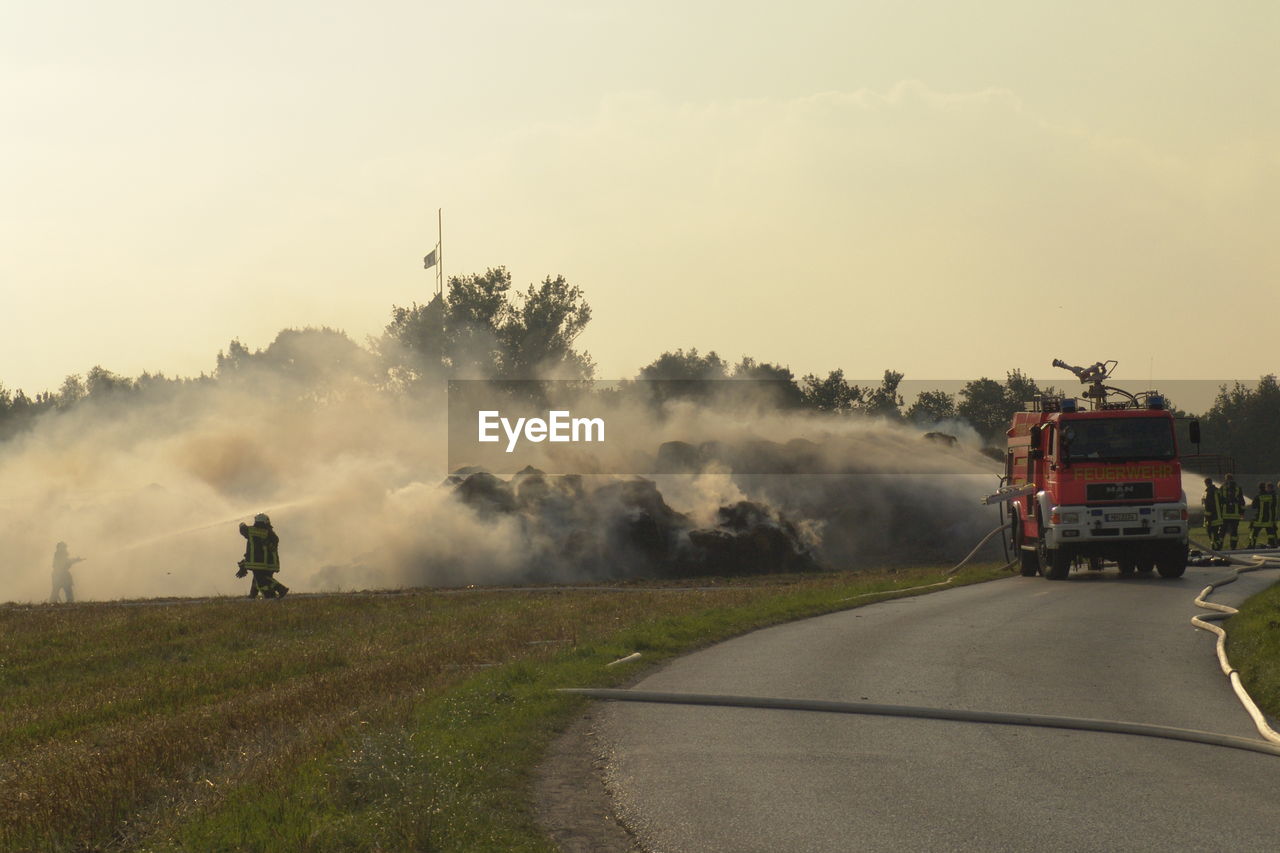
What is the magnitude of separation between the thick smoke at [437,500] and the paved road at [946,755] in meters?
25.5

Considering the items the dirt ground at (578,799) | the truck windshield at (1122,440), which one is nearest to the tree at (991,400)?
the truck windshield at (1122,440)

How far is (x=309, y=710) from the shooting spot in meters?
12.7

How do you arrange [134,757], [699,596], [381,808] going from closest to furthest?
[381,808] → [134,757] → [699,596]

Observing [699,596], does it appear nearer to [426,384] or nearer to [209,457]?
[209,457]

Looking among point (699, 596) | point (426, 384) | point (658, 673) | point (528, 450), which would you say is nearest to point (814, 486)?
point (528, 450)

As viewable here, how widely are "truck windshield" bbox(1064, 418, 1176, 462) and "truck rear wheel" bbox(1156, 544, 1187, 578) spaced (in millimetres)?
2062

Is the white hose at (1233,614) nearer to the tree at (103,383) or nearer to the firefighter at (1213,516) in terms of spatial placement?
the firefighter at (1213,516)

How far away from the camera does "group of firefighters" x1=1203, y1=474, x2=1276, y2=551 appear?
1385 inches

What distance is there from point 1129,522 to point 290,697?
57.1ft

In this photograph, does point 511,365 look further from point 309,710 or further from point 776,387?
point 309,710

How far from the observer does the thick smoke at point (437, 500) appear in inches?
1614

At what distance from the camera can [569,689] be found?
12.5 meters

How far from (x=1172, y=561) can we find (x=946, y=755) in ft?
59.4

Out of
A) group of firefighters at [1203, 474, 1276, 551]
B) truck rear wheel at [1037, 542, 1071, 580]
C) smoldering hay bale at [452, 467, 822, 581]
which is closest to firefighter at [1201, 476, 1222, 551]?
group of firefighters at [1203, 474, 1276, 551]
